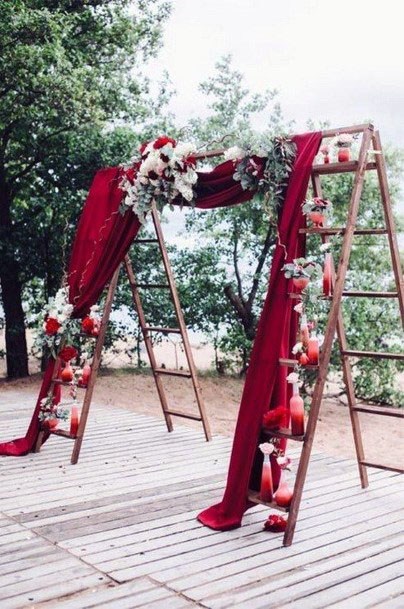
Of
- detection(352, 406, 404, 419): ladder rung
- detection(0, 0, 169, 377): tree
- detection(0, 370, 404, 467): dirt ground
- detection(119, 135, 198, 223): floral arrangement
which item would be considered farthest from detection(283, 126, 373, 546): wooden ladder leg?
detection(0, 0, 169, 377): tree

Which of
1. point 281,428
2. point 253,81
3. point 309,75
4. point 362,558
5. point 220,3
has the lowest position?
point 362,558

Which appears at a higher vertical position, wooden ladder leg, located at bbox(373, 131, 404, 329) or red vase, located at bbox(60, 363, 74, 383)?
wooden ladder leg, located at bbox(373, 131, 404, 329)

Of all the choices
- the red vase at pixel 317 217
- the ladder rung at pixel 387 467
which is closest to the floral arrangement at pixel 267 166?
the red vase at pixel 317 217

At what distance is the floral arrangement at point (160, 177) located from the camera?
190 inches

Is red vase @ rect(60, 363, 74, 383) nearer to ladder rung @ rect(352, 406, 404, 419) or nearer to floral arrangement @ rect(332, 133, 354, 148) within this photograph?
ladder rung @ rect(352, 406, 404, 419)

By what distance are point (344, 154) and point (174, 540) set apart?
2248 mm

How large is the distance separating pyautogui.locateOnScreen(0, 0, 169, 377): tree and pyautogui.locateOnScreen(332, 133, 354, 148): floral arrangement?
14.3 feet

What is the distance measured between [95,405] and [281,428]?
12.7ft

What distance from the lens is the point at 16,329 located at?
30.5ft

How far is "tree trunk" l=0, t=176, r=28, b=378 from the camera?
8.84m

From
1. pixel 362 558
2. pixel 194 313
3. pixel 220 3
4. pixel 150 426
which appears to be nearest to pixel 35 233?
pixel 194 313

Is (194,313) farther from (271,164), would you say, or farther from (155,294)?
(271,164)

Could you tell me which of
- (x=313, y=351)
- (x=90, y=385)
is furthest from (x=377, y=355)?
(x=90, y=385)

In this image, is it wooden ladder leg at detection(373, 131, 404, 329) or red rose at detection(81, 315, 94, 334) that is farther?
red rose at detection(81, 315, 94, 334)
